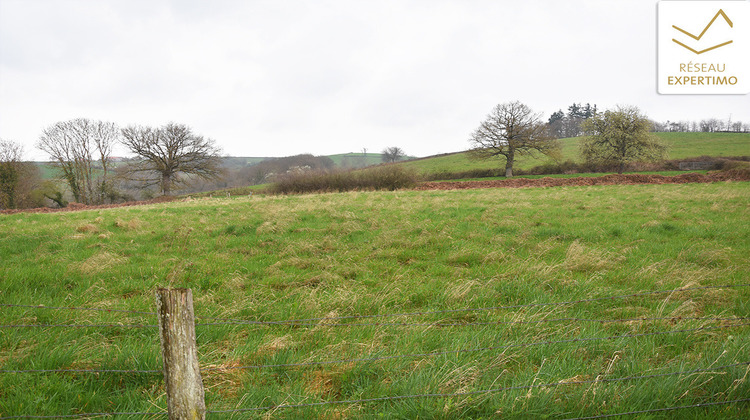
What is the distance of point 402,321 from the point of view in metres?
4.83

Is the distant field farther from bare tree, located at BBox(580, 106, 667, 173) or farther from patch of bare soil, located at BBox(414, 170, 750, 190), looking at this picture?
patch of bare soil, located at BBox(414, 170, 750, 190)

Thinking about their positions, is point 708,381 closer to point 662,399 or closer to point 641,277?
point 662,399

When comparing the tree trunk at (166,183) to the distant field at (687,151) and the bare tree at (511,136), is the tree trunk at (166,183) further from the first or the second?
the bare tree at (511,136)

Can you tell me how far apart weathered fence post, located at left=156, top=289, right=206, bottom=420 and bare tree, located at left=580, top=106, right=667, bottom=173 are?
1924 inches

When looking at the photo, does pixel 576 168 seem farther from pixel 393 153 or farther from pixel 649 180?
pixel 393 153

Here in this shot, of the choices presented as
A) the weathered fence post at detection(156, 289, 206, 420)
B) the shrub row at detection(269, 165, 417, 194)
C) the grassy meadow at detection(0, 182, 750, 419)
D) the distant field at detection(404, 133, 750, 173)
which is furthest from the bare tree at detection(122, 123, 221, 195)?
the weathered fence post at detection(156, 289, 206, 420)

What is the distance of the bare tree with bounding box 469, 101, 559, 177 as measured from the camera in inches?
1829

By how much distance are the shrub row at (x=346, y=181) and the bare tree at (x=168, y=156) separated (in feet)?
39.0

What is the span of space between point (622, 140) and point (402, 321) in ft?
156

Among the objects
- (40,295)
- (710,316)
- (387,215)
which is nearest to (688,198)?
(387,215)

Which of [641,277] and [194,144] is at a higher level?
[194,144]

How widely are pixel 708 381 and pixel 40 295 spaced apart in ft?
28.8

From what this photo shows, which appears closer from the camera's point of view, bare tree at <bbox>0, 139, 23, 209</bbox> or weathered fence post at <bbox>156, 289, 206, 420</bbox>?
weathered fence post at <bbox>156, 289, 206, 420</bbox>

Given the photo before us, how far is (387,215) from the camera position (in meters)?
13.9
